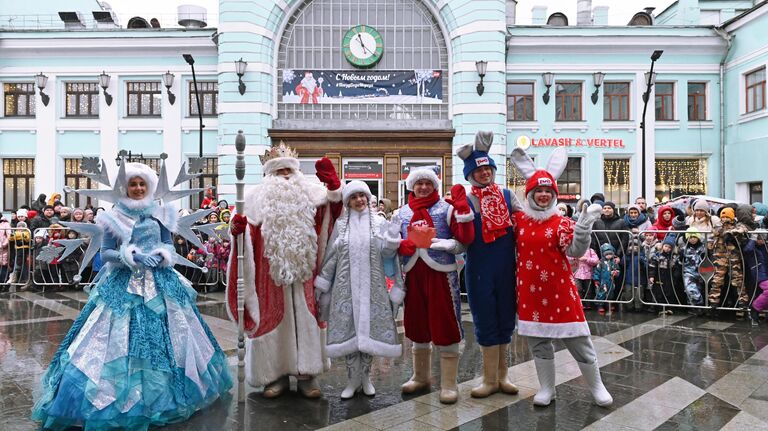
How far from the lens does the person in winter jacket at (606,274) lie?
29.7ft

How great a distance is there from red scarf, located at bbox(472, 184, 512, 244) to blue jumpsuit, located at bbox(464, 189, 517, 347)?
50mm

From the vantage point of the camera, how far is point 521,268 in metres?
4.57

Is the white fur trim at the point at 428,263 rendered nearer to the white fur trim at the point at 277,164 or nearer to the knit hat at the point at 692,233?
the white fur trim at the point at 277,164

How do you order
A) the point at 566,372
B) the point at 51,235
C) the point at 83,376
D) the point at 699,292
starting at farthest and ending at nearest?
the point at 51,235 → the point at 699,292 → the point at 566,372 → the point at 83,376

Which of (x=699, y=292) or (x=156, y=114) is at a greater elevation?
(x=156, y=114)

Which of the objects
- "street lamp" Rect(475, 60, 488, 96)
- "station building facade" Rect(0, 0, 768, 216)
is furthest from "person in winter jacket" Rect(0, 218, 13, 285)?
"street lamp" Rect(475, 60, 488, 96)

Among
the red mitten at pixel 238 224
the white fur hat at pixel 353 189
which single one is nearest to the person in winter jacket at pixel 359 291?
the white fur hat at pixel 353 189

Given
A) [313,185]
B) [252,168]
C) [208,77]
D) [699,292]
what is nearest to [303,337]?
[313,185]

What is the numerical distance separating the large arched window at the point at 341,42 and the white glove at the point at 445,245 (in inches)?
622

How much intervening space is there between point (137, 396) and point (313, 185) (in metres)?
2.10

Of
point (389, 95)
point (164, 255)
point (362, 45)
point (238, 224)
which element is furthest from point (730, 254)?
point (362, 45)

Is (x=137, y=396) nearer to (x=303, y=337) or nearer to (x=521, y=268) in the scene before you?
(x=303, y=337)

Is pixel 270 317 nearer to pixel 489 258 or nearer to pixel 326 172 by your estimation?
pixel 326 172

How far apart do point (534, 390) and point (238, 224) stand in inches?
113
